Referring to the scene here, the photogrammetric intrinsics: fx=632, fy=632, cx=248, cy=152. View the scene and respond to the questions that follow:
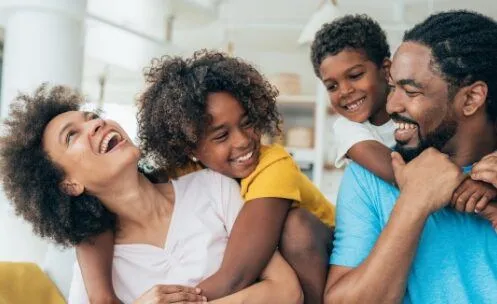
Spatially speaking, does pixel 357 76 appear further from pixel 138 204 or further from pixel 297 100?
pixel 297 100

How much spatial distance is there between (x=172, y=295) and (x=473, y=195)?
609 mm

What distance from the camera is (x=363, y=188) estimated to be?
52.3 inches

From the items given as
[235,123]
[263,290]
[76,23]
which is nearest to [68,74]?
[76,23]

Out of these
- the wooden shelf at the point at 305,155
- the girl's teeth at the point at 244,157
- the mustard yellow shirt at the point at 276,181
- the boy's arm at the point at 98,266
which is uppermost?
the girl's teeth at the point at 244,157

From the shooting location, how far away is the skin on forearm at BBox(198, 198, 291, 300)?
1310mm

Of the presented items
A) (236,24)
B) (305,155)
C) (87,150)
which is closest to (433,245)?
(87,150)

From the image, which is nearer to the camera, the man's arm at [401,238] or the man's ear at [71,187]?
the man's arm at [401,238]

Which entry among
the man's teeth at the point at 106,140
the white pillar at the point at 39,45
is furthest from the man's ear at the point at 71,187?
the white pillar at the point at 39,45

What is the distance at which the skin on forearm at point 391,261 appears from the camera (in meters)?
1.17

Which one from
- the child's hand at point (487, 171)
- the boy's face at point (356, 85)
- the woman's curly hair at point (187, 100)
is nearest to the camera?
the child's hand at point (487, 171)

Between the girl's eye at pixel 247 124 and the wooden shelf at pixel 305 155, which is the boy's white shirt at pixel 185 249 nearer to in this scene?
the girl's eye at pixel 247 124

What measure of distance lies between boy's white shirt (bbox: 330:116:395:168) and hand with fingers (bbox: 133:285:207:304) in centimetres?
54

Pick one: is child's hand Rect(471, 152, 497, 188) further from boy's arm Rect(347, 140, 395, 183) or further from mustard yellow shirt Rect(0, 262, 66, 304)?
mustard yellow shirt Rect(0, 262, 66, 304)

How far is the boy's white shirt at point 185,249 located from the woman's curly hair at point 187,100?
0.13 meters
